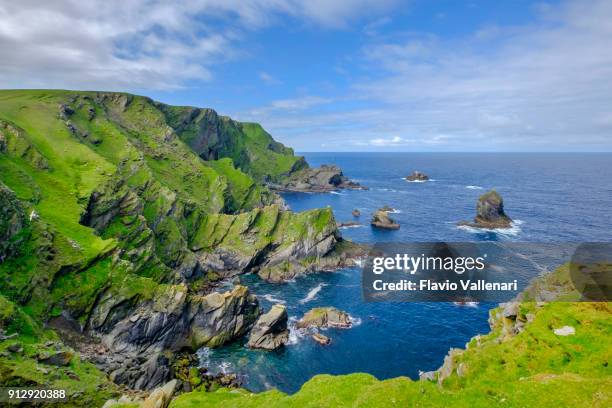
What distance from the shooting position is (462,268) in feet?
335

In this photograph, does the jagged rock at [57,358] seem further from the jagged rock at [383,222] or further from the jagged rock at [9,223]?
the jagged rock at [383,222]

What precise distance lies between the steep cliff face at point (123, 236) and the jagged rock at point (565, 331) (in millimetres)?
51002

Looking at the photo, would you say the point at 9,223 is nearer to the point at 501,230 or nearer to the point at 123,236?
the point at 123,236

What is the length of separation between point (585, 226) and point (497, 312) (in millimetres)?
121402

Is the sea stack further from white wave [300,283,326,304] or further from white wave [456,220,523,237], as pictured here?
white wave [300,283,326,304]

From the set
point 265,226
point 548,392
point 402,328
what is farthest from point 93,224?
point 548,392

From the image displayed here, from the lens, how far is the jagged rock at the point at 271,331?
218 ft

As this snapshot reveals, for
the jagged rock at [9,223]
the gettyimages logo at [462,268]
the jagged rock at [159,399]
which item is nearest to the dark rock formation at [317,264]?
the gettyimages logo at [462,268]

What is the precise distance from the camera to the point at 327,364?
201ft

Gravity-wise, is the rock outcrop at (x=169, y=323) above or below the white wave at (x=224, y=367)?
above

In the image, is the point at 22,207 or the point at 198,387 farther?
the point at 22,207

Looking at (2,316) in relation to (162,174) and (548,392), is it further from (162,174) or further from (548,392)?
(162,174)

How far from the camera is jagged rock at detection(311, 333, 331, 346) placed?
6712 cm

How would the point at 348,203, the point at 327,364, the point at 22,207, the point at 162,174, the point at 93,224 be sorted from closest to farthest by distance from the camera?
the point at 327,364 < the point at 22,207 < the point at 93,224 < the point at 162,174 < the point at 348,203
